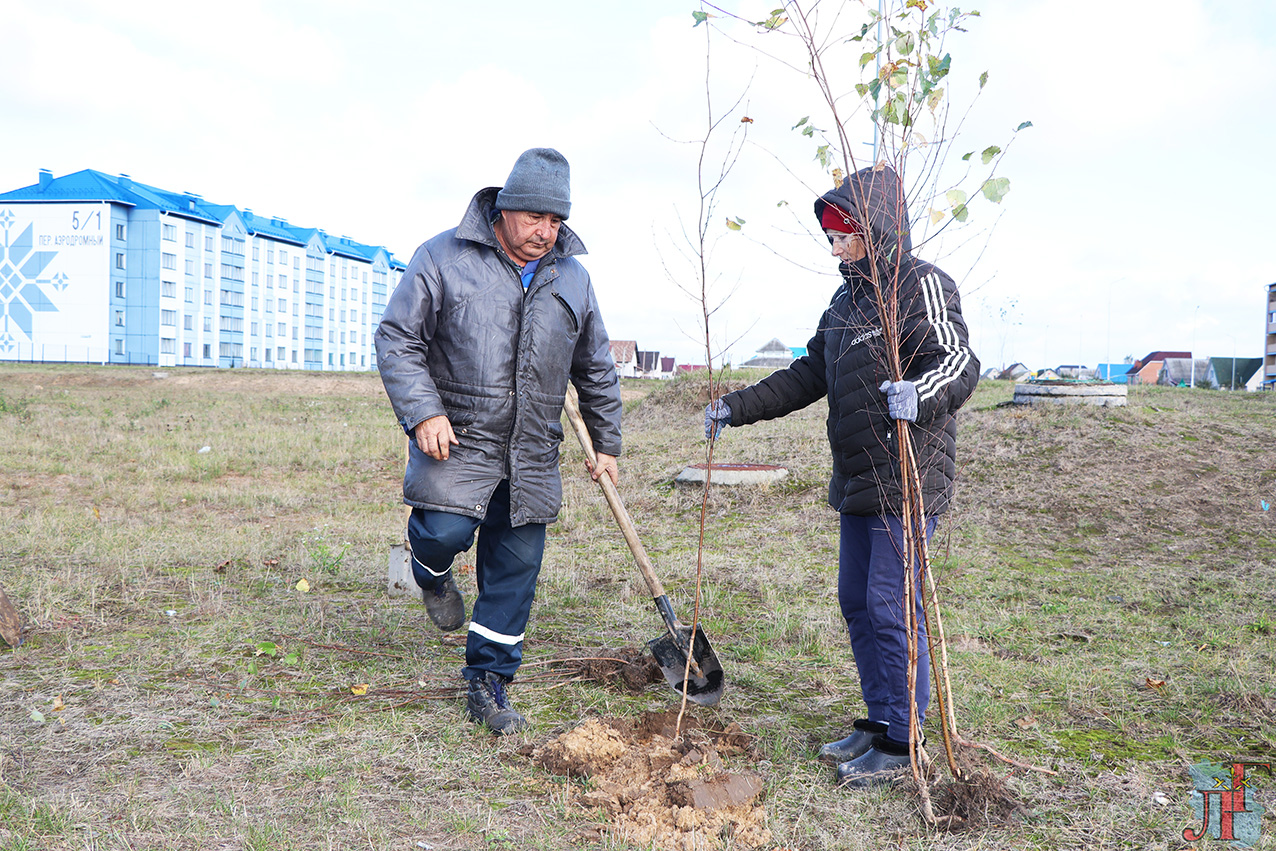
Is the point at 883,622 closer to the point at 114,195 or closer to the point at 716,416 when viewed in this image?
the point at 716,416

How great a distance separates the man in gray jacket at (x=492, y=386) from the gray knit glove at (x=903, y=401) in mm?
1340

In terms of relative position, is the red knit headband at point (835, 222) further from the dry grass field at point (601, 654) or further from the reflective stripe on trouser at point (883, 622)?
the dry grass field at point (601, 654)

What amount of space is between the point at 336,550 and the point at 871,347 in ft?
15.5

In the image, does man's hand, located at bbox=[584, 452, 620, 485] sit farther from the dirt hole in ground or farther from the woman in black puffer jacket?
the woman in black puffer jacket

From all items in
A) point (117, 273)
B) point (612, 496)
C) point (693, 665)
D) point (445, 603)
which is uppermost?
point (117, 273)

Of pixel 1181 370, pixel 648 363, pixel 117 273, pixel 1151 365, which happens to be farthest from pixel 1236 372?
pixel 117 273

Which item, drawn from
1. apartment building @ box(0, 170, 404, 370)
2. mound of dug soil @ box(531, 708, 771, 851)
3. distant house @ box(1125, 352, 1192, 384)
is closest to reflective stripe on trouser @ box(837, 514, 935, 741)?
mound of dug soil @ box(531, 708, 771, 851)

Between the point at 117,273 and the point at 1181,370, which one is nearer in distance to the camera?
the point at 117,273

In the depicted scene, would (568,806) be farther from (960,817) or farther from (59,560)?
(59,560)

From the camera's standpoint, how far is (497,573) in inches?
131

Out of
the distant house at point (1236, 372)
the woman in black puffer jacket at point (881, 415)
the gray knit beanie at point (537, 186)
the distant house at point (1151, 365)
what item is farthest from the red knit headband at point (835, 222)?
the distant house at point (1151, 365)

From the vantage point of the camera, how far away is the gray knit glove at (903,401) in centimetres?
253
